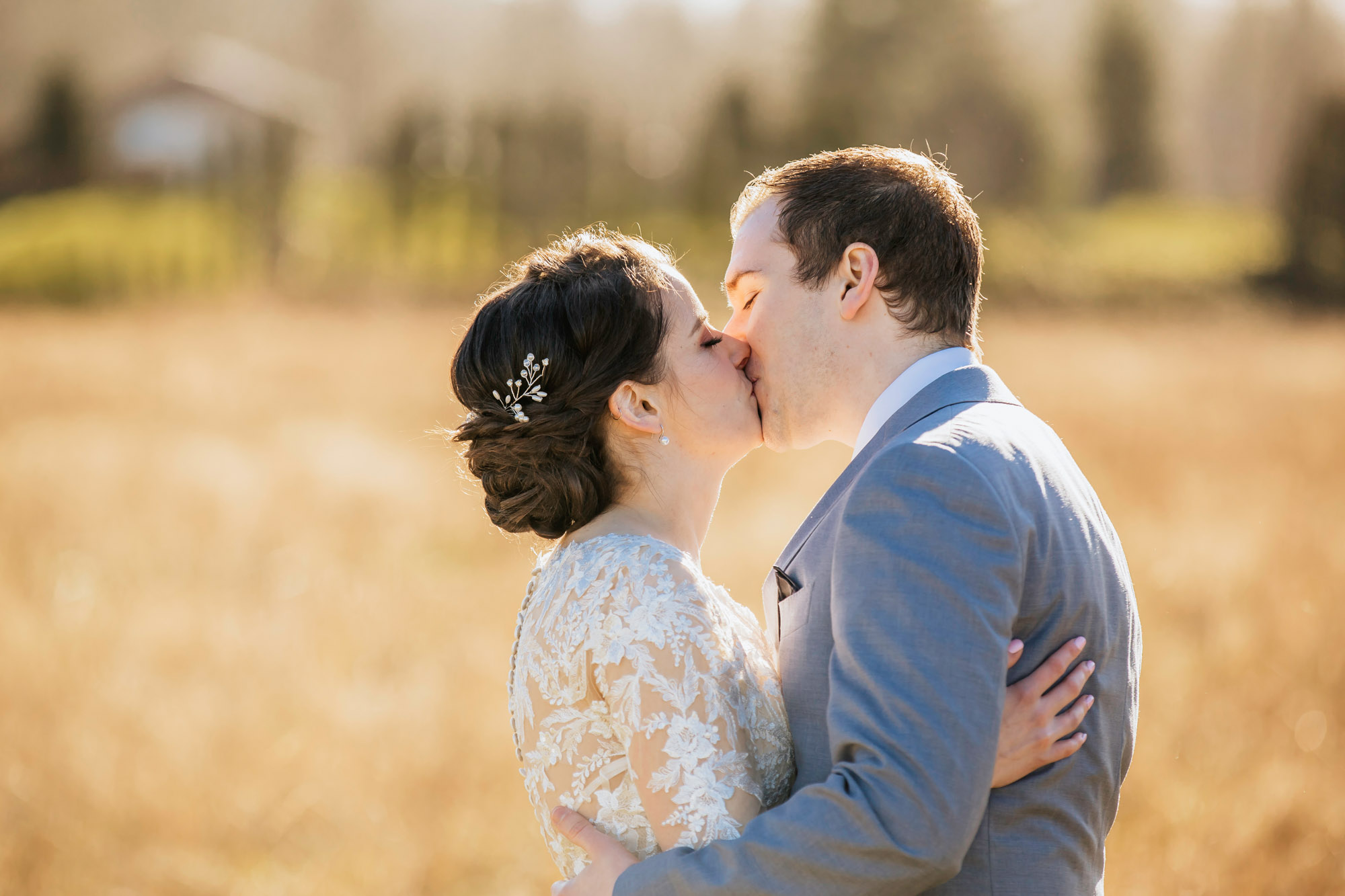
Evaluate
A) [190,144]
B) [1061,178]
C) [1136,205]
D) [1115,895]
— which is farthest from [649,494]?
[1136,205]

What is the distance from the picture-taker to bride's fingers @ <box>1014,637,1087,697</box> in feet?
5.98

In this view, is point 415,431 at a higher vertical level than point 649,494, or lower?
lower

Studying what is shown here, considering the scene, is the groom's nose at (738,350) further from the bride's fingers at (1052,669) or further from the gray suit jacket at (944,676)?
the bride's fingers at (1052,669)

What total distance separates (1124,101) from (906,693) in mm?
39816

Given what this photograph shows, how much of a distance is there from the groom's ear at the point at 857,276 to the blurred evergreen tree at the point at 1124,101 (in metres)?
38.6

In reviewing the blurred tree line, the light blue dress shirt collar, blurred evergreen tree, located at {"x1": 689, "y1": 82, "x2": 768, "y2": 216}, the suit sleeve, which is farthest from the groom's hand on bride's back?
blurred evergreen tree, located at {"x1": 689, "y1": 82, "x2": 768, "y2": 216}

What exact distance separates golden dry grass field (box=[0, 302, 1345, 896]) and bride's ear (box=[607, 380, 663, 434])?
0.68 metres

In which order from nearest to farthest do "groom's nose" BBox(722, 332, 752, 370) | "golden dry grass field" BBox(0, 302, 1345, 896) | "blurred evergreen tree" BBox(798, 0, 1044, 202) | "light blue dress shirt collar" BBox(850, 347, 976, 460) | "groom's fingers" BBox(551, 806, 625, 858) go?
1. "groom's fingers" BBox(551, 806, 625, 858)
2. "light blue dress shirt collar" BBox(850, 347, 976, 460)
3. "groom's nose" BBox(722, 332, 752, 370)
4. "golden dry grass field" BBox(0, 302, 1345, 896)
5. "blurred evergreen tree" BBox(798, 0, 1044, 202)

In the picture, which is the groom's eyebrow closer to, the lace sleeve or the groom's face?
the groom's face

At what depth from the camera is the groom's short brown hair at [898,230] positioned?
2.25m

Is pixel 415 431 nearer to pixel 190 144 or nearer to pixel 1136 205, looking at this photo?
pixel 190 144

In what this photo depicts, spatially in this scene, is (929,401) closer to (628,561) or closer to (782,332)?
(782,332)

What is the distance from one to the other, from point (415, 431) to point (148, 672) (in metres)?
5.91

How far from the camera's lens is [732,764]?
6.56ft
